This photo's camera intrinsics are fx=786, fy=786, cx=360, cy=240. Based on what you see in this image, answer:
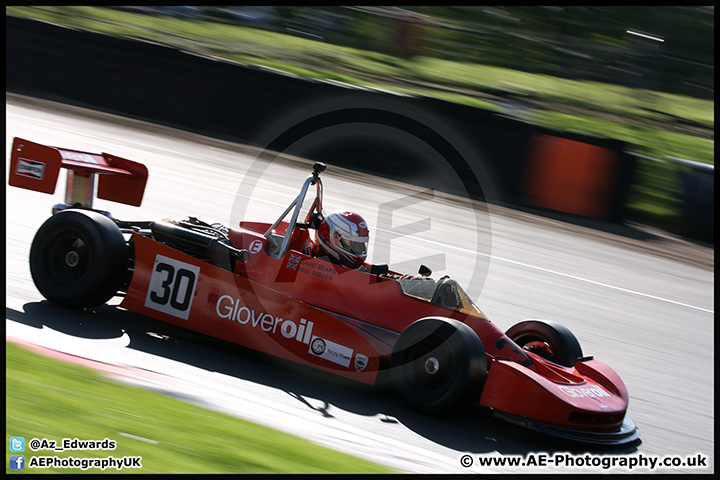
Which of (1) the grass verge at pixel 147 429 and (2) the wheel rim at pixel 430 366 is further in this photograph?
(2) the wheel rim at pixel 430 366

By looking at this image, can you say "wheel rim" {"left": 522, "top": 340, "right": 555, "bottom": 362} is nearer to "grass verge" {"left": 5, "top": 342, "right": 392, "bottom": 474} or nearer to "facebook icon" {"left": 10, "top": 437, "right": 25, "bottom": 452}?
"grass verge" {"left": 5, "top": 342, "right": 392, "bottom": 474}

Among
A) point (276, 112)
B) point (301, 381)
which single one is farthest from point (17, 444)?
point (276, 112)

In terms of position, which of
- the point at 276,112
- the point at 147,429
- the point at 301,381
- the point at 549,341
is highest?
the point at 276,112

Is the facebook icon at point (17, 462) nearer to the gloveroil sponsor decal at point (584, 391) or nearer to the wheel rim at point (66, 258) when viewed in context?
the wheel rim at point (66, 258)

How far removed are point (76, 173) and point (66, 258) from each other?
0.96 metres

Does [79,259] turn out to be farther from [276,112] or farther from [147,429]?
[276,112]

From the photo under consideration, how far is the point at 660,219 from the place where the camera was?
14.0 m

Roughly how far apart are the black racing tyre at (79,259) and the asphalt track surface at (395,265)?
21 centimetres

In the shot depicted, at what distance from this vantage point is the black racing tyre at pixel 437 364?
17.9 ft

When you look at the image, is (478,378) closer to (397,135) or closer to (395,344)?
(395,344)

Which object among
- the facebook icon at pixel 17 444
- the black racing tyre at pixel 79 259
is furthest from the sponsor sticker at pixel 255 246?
the facebook icon at pixel 17 444

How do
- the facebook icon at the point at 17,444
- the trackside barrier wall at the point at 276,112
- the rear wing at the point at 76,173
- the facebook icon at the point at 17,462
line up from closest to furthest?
the facebook icon at the point at 17,462 → the facebook icon at the point at 17,444 → the rear wing at the point at 76,173 → the trackside barrier wall at the point at 276,112

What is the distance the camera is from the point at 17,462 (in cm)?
379

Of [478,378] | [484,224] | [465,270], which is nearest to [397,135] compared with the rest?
[484,224]
